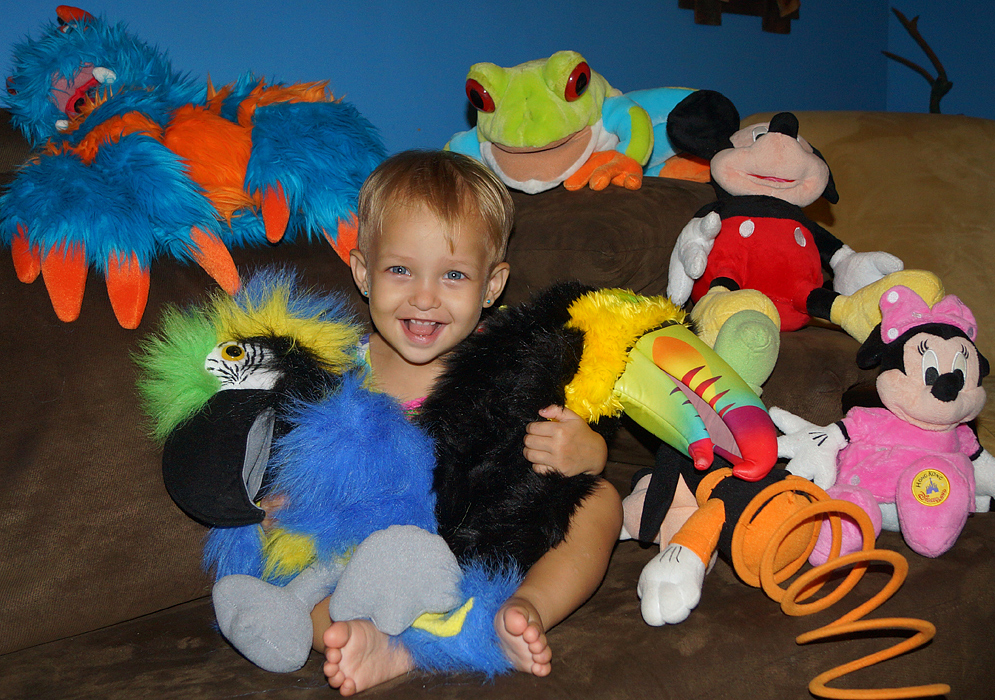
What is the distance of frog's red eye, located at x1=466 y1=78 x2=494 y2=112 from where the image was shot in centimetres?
130

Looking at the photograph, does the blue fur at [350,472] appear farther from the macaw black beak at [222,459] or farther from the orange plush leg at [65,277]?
the orange plush leg at [65,277]

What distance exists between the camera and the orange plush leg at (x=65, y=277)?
2.89ft

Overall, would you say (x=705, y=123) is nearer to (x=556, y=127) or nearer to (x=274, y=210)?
(x=556, y=127)

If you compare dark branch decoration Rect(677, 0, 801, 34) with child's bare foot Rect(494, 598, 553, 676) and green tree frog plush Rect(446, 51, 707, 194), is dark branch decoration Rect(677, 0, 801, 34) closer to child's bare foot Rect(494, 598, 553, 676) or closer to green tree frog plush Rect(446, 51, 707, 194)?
green tree frog plush Rect(446, 51, 707, 194)

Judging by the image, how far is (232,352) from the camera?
0.89 meters

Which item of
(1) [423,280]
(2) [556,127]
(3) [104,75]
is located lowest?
(1) [423,280]

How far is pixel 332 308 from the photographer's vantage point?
1.01 metres

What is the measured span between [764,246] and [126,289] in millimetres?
952

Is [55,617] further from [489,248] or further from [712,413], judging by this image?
[712,413]

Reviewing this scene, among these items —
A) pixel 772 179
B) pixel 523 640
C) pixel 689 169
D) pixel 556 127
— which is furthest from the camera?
pixel 689 169

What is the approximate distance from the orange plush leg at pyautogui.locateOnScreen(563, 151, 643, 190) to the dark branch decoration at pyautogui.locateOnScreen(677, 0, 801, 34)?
1175 millimetres

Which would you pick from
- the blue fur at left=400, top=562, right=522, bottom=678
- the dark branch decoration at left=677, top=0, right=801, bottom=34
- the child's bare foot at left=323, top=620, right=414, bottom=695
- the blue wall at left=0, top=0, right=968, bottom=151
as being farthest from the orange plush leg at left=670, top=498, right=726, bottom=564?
the dark branch decoration at left=677, top=0, right=801, bottom=34

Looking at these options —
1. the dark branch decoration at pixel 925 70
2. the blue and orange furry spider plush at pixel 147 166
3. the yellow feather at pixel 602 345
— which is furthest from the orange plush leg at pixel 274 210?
the dark branch decoration at pixel 925 70

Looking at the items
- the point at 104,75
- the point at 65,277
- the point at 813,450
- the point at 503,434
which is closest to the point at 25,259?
the point at 65,277
